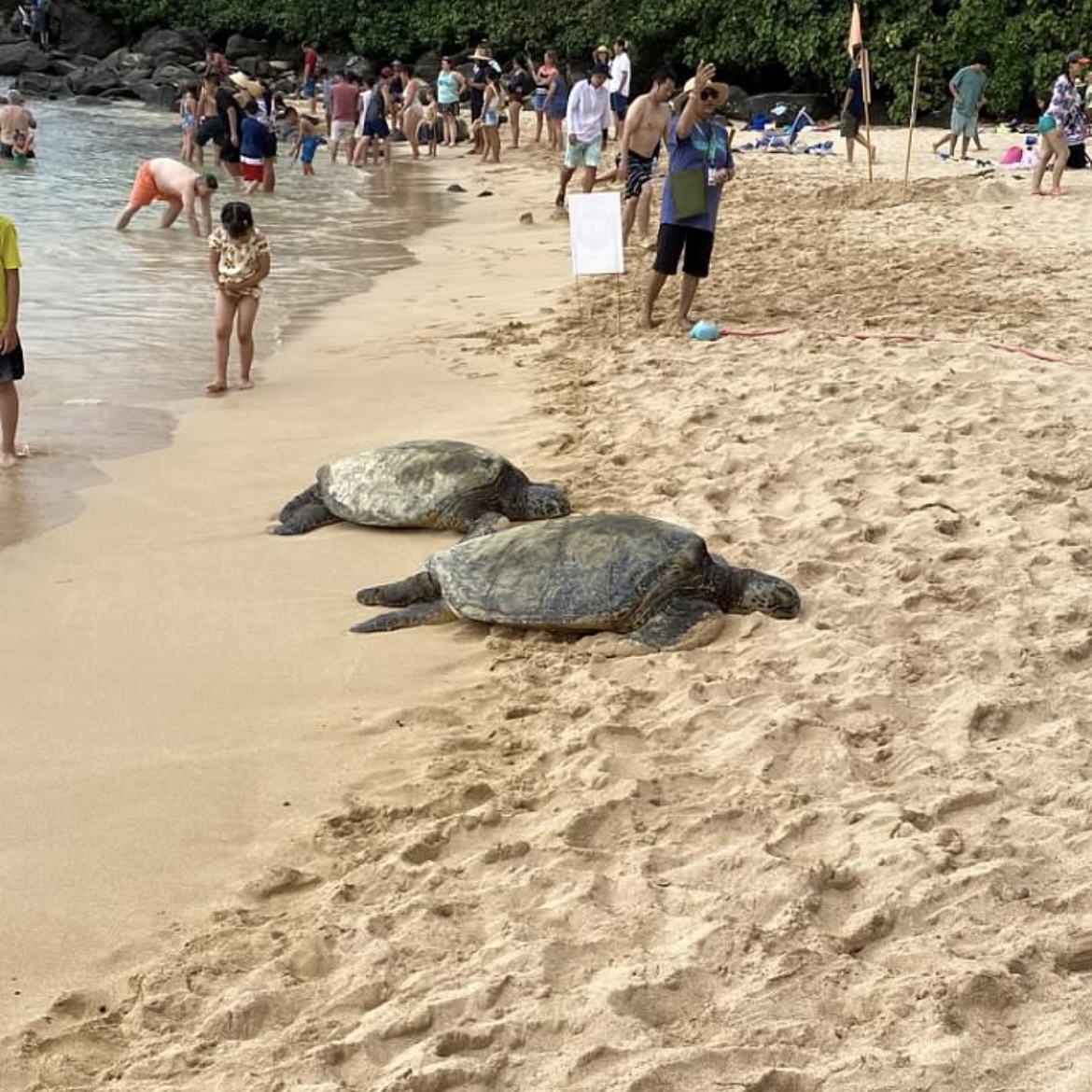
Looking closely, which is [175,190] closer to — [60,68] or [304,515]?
[304,515]

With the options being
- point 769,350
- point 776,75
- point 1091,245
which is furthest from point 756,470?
point 776,75

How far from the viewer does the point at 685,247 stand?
352 inches

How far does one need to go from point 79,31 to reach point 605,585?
48576 millimetres

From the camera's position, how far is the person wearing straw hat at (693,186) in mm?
8383

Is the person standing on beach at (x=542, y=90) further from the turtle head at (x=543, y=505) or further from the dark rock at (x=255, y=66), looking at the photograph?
the turtle head at (x=543, y=505)

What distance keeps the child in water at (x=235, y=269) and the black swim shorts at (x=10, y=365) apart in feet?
5.66

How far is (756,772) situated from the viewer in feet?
11.9

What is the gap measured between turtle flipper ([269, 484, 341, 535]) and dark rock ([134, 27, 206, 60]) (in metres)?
41.6

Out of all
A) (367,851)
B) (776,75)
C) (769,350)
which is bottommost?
(367,851)

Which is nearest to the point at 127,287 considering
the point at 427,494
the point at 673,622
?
the point at 427,494

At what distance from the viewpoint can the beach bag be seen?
8.54 meters

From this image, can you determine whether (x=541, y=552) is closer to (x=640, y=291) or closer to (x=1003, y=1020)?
(x=1003, y=1020)

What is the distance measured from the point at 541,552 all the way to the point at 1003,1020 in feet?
8.58

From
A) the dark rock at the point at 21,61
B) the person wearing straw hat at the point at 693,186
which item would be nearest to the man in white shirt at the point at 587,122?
the person wearing straw hat at the point at 693,186
